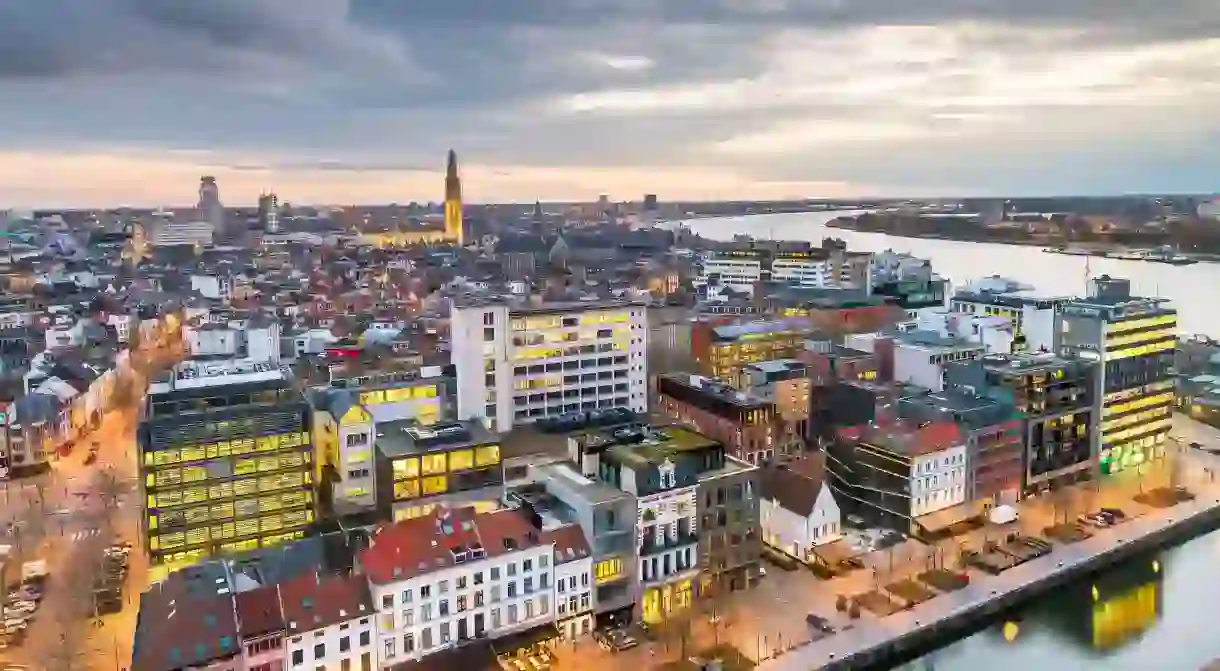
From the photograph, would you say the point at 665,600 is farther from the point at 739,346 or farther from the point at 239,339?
the point at 239,339

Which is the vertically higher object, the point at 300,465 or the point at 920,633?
the point at 300,465

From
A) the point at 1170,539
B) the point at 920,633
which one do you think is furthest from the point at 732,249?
the point at 920,633

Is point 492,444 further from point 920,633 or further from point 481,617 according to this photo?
point 920,633

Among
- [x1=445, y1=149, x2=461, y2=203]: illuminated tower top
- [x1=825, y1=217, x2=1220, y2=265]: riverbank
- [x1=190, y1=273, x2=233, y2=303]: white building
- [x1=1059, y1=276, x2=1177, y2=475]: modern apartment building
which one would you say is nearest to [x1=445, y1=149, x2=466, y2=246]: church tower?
[x1=445, y1=149, x2=461, y2=203]: illuminated tower top

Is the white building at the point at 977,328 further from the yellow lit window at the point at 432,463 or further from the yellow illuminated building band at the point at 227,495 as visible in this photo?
the yellow illuminated building band at the point at 227,495

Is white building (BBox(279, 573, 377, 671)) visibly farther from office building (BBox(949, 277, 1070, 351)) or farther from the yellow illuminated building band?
office building (BBox(949, 277, 1070, 351))

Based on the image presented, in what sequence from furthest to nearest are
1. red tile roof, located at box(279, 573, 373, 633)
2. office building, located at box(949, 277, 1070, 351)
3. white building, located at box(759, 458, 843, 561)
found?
office building, located at box(949, 277, 1070, 351)
white building, located at box(759, 458, 843, 561)
red tile roof, located at box(279, 573, 373, 633)
